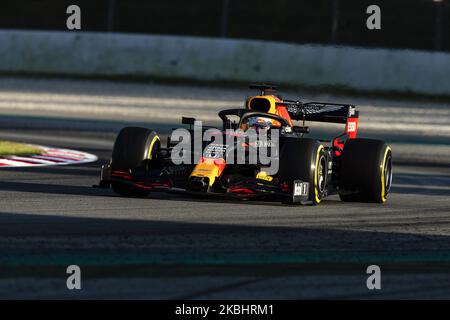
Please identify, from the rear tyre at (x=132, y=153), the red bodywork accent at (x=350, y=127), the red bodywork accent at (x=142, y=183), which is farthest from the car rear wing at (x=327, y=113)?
the red bodywork accent at (x=142, y=183)

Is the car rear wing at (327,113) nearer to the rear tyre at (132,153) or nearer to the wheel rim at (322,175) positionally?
the wheel rim at (322,175)

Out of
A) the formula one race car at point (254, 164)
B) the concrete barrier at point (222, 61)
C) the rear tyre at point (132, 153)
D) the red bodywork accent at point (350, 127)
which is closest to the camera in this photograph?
the formula one race car at point (254, 164)

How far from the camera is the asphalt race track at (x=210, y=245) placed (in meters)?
6.82

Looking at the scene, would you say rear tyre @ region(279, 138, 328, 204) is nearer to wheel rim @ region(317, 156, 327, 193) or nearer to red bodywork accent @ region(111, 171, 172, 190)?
wheel rim @ region(317, 156, 327, 193)

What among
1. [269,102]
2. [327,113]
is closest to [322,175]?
[269,102]

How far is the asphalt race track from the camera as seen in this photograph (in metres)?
6.82

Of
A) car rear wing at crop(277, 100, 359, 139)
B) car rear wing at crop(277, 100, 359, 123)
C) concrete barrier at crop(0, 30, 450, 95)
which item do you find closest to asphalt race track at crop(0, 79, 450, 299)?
car rear wing at crop(277, 100, 359, 139)

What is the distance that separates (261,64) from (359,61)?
2500mm

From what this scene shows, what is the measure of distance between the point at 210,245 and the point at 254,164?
2669 mm

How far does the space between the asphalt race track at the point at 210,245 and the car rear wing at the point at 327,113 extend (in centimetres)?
102

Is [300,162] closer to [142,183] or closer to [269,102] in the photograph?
[269,102]

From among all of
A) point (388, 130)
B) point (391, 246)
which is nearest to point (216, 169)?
point (391, 246)

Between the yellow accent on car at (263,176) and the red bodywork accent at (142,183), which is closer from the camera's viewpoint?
the red bodywork accent at (142,183)

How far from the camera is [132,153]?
1096 centimetres
